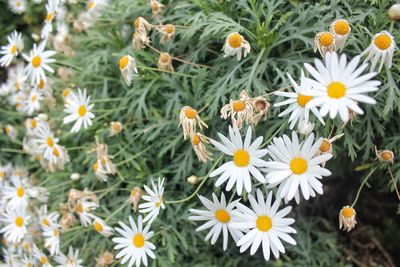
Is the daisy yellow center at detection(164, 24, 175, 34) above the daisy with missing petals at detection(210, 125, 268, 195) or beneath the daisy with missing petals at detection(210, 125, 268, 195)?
above

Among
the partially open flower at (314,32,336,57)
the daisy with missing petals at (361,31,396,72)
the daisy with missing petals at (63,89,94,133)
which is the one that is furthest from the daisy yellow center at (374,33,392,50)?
the daisy with missing petals at (63,89,94,133)

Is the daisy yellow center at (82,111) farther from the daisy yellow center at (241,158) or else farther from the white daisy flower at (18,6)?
the white daisy flower at (18,6)

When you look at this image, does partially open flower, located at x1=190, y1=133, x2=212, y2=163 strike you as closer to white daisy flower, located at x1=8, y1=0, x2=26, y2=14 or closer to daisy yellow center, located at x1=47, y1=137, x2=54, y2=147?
daisy yellow center, located at x1=47, y1=137, x2=54, y2=147

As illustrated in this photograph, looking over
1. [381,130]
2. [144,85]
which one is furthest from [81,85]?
[381,130]

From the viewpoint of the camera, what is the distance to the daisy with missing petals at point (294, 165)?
4.25 ft

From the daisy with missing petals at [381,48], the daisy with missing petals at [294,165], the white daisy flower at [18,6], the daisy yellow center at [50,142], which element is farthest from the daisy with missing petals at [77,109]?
the daisy with missing petals at [381,48]

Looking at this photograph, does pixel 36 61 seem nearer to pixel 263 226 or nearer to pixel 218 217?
pixel 218 217

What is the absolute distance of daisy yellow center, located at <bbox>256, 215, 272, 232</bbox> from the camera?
142 centimetres

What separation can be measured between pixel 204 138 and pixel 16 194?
1088mm

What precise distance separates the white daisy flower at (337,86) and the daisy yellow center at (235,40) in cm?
36

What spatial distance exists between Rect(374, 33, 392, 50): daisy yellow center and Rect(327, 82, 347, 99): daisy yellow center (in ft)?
Answer: 0.78

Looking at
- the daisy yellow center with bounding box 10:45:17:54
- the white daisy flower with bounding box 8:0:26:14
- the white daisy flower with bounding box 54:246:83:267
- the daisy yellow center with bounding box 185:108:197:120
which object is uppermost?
the white daisy flower with bounding box 8:0:26:14

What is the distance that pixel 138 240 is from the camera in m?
1.65

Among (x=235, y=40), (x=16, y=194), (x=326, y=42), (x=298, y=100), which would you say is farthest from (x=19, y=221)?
(x=326, y=42)
